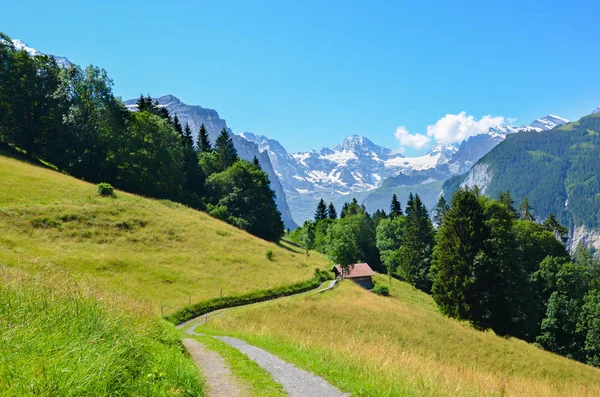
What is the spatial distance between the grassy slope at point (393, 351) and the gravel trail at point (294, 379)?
416 millimetres

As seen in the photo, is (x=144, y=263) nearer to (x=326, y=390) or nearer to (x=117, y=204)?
(x=117, y=204)

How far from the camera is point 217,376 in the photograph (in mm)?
9883

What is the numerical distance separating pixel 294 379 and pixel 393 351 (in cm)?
A: 594

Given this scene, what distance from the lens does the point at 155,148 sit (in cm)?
6656

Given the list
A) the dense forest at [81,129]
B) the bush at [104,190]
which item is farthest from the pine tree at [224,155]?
the bush at [104,190]

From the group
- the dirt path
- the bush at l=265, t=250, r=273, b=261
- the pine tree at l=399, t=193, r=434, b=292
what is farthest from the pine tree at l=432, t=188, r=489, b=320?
the dirt path

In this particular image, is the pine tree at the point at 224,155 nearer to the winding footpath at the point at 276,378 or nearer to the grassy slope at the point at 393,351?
the grassy slope at the point at 393,351

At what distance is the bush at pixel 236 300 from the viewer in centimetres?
2923

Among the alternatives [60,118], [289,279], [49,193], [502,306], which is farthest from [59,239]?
[502,306]

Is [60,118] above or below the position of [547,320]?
above

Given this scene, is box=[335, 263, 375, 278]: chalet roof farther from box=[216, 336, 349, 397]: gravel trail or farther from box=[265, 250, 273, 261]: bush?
box=[216, 336, 349, 397]: gravel trail

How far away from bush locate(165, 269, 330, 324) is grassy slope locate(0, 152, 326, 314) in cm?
92

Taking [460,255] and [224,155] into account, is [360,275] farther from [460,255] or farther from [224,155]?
[224,155]

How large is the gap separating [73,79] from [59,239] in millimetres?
45289
